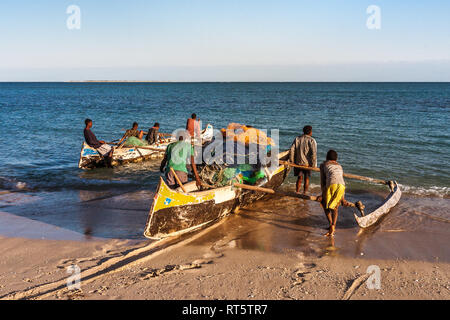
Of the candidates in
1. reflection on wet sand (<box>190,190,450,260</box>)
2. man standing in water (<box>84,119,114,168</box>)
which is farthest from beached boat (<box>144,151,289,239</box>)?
man standing in water (<box>84,119,114,168</box>)

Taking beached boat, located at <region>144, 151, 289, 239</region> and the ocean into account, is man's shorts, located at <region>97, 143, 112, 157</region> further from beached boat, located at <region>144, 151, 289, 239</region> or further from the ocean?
beached boat, located at <region>144, 151, 289, 239</region>

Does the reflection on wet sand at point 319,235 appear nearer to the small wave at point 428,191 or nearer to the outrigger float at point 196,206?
the outrigger float at point 196,206

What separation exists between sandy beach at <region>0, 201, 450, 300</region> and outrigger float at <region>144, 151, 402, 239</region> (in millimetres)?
299

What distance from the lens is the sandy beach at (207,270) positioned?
461 cm

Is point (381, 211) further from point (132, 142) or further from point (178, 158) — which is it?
point (132, 142)

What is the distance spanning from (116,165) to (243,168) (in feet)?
22.9

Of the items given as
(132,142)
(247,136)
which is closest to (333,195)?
(247,136)

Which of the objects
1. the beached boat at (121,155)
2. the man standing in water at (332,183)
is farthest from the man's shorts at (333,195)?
the beached boat at (121,155)

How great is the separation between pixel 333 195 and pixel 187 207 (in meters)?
2.96

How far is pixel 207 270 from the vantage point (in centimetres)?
532

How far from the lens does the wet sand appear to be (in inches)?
183

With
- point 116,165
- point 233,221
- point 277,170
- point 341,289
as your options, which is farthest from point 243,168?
point 116,165

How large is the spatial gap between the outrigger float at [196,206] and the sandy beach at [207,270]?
0.98 ft

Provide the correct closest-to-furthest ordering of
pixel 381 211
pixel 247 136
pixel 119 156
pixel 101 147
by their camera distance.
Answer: pixel 381 211
pixel 247 136
pixel 101 147
pixel 119 156
